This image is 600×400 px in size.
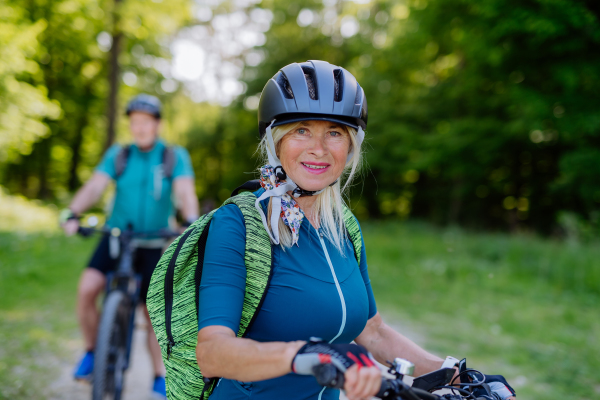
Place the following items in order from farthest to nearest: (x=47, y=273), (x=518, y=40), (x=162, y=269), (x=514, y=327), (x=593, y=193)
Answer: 1. (x=593, y=193)
2. (x=518, y=40)
3. (x=47, y=273)
4. (x=514, y=327)
5. (x=162, y=269)

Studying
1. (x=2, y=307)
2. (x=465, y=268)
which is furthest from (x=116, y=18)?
(x=465, y=268)

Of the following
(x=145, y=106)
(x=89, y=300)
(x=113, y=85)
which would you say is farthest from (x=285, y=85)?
(x=113, y=85)

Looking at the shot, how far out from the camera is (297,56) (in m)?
24.9

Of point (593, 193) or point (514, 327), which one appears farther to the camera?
point (593, 193)

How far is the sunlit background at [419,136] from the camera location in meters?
6.41

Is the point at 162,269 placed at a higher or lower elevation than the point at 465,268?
higher

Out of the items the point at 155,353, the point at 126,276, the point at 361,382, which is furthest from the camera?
A: the point at 155,353

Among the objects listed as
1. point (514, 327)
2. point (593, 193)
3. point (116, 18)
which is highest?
point (116, 18)

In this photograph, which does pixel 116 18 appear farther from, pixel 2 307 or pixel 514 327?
pixel 514 327

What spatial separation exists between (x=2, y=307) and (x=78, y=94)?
18.3 m

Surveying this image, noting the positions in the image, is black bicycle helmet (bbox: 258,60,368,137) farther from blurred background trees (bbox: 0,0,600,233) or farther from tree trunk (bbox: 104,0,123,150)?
tree trunk (bbox: 104,0,123,150)

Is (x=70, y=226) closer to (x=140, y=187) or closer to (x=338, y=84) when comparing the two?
(x=140, y=187)

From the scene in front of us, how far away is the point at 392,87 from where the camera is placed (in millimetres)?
19688

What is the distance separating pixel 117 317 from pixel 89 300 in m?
0.47
